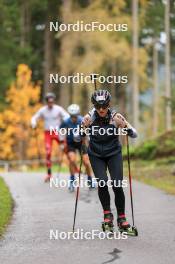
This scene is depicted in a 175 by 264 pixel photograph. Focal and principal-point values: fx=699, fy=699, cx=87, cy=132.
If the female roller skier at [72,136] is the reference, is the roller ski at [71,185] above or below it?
below

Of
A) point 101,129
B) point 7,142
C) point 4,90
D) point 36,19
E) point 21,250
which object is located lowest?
point 21,250

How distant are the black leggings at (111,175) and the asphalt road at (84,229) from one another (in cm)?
45

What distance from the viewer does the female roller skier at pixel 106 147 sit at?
357 inches

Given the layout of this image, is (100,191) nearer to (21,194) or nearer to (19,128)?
(21,194)

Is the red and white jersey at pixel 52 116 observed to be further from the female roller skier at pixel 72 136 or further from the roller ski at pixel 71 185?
the roller ski at pixel 71 185

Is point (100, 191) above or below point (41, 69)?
below

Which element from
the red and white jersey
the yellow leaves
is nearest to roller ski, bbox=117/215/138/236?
the red and white jersey

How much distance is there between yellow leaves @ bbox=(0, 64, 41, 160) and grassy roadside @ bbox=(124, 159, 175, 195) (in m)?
18.3

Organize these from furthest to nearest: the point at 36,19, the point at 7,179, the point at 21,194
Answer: the point at 36,19 < the point at 7,179 < the point at 21,194

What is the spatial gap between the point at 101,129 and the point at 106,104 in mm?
354

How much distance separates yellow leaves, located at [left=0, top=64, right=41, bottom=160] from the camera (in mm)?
40781

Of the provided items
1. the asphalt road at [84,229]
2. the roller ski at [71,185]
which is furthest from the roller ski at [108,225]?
the roller ski at [71,185]

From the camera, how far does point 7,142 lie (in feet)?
142

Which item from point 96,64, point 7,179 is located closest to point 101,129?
point 7,179
